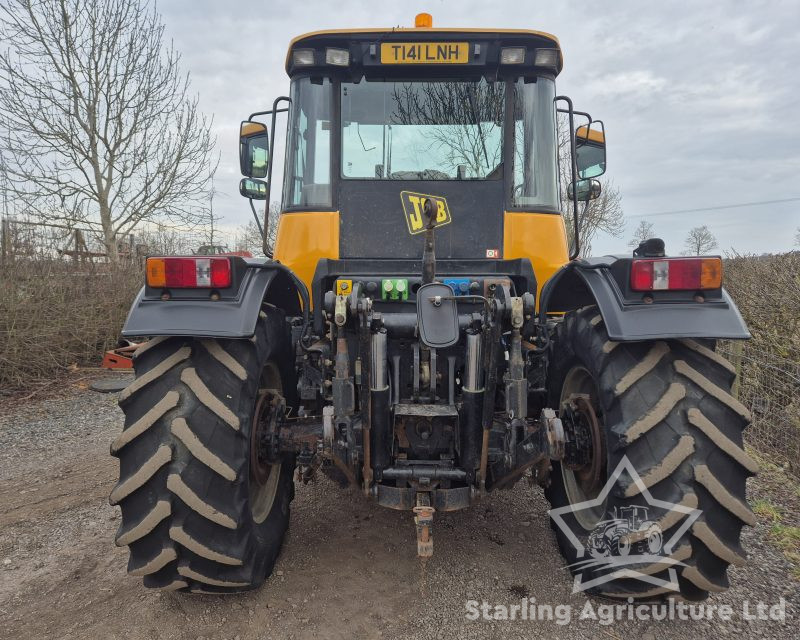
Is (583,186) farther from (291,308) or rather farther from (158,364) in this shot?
(158,364)

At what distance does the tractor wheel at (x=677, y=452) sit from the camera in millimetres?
1963

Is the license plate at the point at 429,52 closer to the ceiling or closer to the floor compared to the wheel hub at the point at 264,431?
closer to the ceiling

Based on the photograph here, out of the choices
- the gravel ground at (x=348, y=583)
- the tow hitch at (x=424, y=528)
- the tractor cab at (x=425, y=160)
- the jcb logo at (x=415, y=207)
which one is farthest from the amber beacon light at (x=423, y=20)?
the gravel ground at (x=348, y=583)

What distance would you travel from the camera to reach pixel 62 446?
5.08m

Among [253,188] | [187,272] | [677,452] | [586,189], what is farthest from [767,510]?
[253,188]

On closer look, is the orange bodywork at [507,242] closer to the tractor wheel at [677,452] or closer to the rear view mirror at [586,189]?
the rear view mirror at [586,189]

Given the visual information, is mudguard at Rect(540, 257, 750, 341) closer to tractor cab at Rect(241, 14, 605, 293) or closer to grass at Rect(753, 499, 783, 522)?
tractor cab at Rect(241, 14, 605, 293)

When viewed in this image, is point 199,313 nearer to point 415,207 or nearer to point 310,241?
point 310,241

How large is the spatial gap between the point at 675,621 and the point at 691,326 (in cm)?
135

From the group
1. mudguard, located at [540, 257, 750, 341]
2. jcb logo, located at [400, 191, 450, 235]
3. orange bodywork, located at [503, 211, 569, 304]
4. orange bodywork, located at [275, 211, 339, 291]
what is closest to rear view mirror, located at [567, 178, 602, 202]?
orange bodywork, located at [503, 211, 569, 304]

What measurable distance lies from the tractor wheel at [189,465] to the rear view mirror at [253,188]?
1.74 meters

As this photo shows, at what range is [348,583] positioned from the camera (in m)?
2.61

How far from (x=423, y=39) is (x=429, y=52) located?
0.08 metres

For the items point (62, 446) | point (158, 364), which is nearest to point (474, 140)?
point (158, 364)
